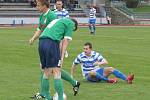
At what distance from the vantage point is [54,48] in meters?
10.2

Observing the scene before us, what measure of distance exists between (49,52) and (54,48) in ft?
0.47

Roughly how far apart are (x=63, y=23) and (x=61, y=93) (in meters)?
1.30

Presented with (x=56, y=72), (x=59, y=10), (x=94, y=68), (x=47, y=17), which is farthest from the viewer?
(x=59, y=10)

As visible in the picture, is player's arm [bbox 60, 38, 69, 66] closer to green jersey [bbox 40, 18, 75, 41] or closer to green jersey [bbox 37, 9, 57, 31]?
green jersey [bbox 40, 18, 75, 41]

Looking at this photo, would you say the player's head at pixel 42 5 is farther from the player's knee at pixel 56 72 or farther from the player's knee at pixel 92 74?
the player's knee at pixel 92 74

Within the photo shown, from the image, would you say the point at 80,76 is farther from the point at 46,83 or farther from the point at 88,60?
the point at 46,83

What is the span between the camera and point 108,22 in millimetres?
57562

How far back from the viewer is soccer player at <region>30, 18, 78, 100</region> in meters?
10.1

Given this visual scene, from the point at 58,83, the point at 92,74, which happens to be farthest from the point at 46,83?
the point at 92,74

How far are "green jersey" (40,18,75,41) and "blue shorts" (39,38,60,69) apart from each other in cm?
13

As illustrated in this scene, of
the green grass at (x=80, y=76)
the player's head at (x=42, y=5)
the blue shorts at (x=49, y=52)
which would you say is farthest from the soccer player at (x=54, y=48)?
the green grass at (x=80, y=76)

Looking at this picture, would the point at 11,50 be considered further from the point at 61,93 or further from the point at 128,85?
the point at 61,93

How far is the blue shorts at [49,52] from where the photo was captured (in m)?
10.1

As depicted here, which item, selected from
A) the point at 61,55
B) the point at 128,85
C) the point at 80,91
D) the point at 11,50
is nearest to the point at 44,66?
the point at 61,55
